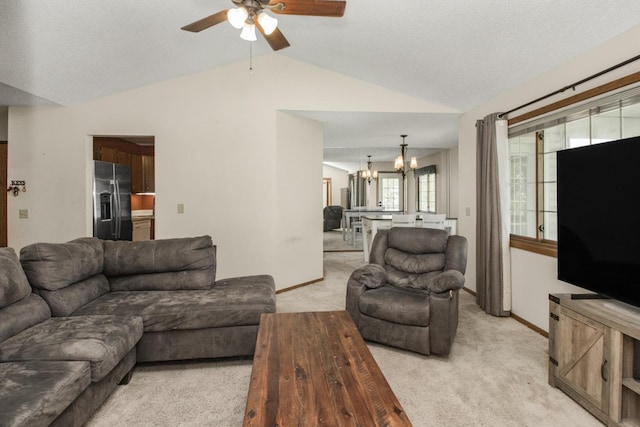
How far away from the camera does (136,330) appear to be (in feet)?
7.41

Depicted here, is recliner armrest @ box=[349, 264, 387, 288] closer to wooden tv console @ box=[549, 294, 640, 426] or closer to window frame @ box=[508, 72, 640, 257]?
wooden tv console @ box=[549, 294, 640, 426]

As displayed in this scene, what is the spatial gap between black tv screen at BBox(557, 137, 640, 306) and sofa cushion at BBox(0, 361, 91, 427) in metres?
2.89

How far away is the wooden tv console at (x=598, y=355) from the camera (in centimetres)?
177

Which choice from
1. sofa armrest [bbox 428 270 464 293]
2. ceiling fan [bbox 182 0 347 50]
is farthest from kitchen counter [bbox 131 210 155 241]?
sofa armrest [bbox 428 270 464 293]

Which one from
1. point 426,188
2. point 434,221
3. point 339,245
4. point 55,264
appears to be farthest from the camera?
point 426,188

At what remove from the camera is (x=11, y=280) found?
204 centimetres

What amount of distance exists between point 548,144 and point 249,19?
2.92 meters

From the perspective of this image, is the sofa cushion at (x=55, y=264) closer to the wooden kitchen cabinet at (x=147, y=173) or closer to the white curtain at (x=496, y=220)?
the white curtain at (x=496, y=220)

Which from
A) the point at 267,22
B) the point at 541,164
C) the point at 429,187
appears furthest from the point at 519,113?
the point at 429,187

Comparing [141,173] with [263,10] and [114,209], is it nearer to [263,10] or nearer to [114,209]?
[114,209]

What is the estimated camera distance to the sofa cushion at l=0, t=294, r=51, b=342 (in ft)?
6.42

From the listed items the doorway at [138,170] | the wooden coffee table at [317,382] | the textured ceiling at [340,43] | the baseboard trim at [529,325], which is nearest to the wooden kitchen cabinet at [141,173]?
the doorway at [138,170]

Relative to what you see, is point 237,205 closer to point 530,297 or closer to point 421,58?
point 421,58

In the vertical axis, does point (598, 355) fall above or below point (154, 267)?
below
